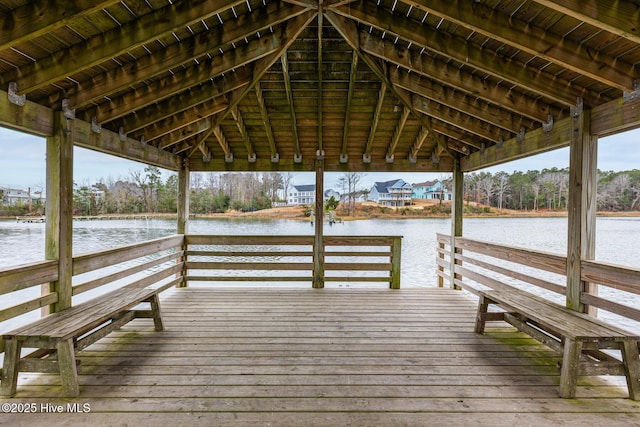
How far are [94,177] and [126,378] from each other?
7.67 m

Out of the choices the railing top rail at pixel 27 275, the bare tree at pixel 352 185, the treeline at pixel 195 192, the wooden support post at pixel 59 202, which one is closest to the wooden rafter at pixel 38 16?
the wooden support post at pixel 59 202

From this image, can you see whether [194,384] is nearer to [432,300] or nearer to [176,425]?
[176,425]

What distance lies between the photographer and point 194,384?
2340mm

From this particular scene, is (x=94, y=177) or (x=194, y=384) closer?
(x=194, y=384)

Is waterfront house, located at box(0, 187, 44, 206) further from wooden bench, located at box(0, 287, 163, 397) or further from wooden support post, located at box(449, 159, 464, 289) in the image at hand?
wooden support post, located at box(449, 159, 464, 289)

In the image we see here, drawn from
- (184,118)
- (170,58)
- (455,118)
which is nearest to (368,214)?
(455,118)

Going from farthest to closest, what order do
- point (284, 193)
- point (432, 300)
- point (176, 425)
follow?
1. point (284, 193)
2. point (432, 300)
3. point (176, 425)

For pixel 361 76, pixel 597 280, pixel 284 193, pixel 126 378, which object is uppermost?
pixel 361 76

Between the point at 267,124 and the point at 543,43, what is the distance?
11.1 ft

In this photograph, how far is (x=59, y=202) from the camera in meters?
3.06

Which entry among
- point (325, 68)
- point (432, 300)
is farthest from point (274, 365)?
point (325, 68)

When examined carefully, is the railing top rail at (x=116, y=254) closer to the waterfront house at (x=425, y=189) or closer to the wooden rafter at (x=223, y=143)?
the wooden rafter at (x=223, y=143)

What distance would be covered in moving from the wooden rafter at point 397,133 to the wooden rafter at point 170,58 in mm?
2220

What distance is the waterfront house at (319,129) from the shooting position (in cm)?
212
